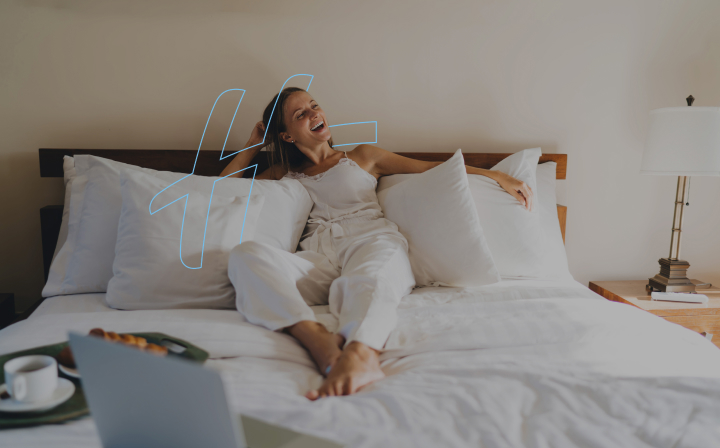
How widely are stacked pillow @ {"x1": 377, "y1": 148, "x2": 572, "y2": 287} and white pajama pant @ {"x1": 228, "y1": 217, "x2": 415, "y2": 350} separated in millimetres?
118

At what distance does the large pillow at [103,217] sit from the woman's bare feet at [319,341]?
59 centimetres

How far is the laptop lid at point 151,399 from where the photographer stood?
47cm

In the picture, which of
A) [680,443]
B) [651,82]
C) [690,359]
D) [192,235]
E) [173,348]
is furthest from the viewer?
[651,82]

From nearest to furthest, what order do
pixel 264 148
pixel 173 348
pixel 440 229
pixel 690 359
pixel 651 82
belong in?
pixel 173 348, pixel 690 359, pixel 440 229, pixel 264 148, pixel 651 82

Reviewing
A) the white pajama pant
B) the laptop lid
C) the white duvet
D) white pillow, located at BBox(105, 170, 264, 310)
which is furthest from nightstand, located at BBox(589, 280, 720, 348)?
the laptop lid

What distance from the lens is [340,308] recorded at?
1.43 m

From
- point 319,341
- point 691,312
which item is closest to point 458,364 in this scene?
point 319,341

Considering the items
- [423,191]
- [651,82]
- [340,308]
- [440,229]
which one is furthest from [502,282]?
[651,82]

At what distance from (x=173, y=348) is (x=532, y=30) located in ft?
7.28

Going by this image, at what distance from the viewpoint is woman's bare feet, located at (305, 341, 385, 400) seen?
38.7 inches

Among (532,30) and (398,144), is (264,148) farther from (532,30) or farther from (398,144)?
(532,30)

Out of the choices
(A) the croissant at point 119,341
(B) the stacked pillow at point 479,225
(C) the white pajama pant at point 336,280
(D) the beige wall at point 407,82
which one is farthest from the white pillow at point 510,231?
(A) the croissant at point 119,341

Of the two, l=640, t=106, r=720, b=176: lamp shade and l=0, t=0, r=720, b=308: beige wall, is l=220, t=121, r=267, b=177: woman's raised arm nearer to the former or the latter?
l=0, t=0, r=720, b=308: beige wall

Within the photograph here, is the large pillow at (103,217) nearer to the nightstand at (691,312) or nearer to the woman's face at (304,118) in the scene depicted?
the woman's face at (304,118)
